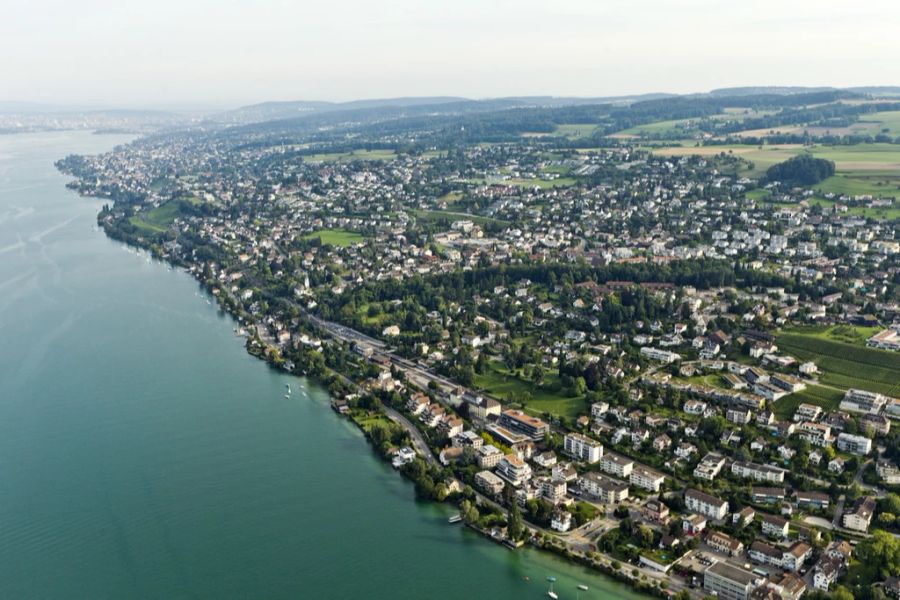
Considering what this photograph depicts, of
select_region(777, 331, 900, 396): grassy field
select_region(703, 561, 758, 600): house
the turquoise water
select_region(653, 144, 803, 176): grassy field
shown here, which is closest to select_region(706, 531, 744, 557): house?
select_region(703, 561, 758, 600): house

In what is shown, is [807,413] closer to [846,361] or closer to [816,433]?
[816,433]

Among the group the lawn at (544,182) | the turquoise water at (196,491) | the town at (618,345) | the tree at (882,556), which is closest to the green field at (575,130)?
the lawn at (544,182)

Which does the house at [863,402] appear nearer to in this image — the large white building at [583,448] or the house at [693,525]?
the large white building at [583,448]

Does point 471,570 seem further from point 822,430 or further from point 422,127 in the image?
point 422,127

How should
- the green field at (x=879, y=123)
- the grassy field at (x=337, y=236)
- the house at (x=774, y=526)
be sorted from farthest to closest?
1. the green field at (x=879, y=123)
2. the grassy field at (x=337, y=236)
3. the house at (x=774, y=526)

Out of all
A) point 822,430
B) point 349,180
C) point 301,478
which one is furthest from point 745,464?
point 349,180

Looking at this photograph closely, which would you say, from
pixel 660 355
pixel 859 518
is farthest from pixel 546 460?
pixel 660 355

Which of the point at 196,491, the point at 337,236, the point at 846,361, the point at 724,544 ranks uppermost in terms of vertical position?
the point at 337,236
